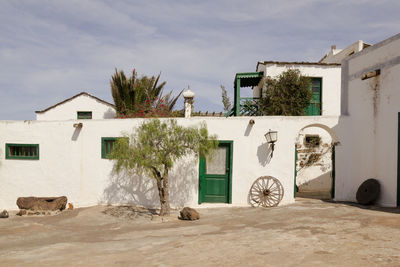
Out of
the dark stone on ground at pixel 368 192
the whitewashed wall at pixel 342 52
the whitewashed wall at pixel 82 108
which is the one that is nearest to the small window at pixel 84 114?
the whitewashed wall at pixel 82 108

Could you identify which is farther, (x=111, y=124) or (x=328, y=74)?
(x=328, y=74)

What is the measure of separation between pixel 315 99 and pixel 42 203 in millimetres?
11669

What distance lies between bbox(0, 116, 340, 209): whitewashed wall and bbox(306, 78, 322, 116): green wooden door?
14.9 feet

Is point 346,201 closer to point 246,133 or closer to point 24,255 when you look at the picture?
point 246,133

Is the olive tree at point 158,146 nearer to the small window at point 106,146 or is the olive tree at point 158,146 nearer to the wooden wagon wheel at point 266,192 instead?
the small window at point 106,146

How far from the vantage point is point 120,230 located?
7.28 meters

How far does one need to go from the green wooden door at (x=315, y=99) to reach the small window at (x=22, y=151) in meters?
11.0

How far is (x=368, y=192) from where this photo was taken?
816 cm

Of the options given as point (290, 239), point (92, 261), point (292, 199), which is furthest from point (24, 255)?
point (292, 199)

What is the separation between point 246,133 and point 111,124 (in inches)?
172

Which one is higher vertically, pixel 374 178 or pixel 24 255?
pixel 374 178

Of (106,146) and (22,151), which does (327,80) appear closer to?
(106,146)

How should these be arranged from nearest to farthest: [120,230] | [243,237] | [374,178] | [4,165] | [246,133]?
[243,237] < [120,230] < [374,178] < [246,133] < [4,165]

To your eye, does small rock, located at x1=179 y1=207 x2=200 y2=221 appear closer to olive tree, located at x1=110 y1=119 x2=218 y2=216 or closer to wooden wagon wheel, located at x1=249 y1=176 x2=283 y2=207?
olive tree, located at x1=110 y1=119 x2=218 y2=216
